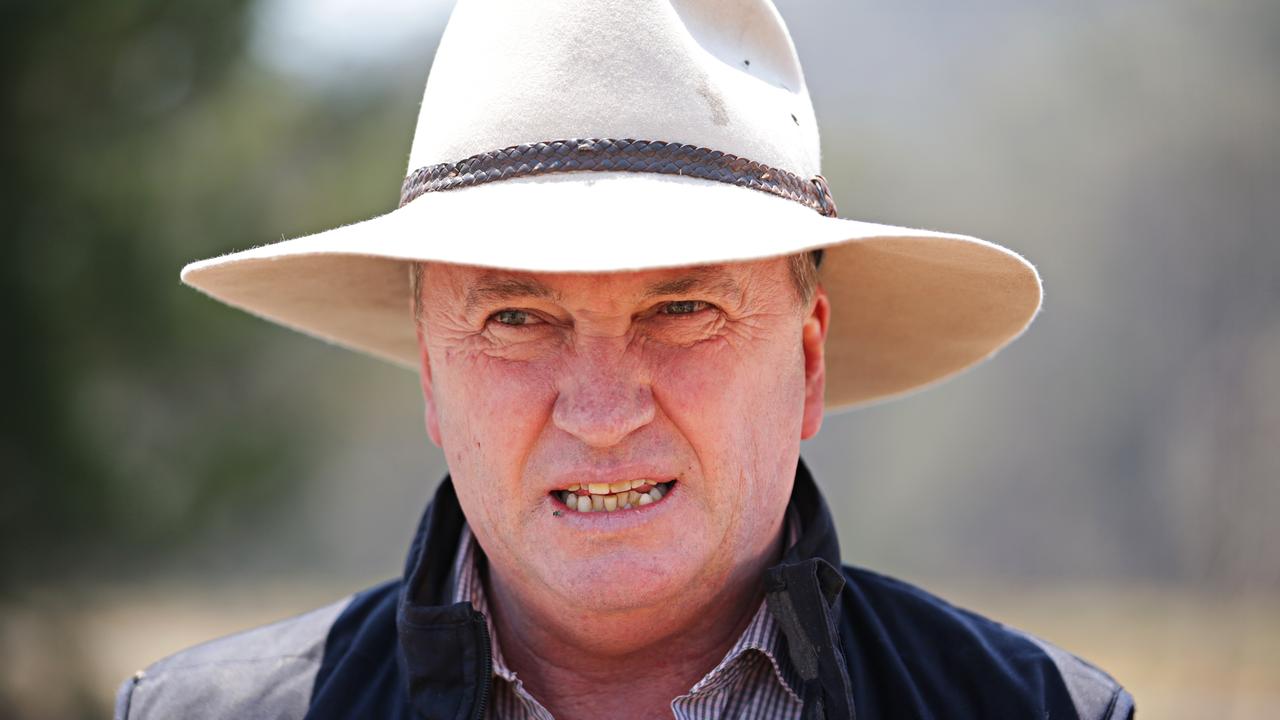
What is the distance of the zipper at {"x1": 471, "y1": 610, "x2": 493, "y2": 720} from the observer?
6.66 feet

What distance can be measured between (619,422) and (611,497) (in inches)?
5.9

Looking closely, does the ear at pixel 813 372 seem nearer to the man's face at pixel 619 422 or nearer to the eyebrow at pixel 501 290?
the man's face at pixel 619 422

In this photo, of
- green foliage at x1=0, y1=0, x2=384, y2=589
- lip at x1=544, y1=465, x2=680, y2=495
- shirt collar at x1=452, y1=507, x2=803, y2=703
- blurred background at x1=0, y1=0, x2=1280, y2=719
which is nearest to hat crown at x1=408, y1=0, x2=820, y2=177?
lip at x1=544, y1=465, x2=680, y2=495

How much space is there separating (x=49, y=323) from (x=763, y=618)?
7.46m

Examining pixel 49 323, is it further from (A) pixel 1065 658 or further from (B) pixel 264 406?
(A) pixel 1065 658

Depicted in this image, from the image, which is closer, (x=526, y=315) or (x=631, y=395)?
(x=631, y=395)

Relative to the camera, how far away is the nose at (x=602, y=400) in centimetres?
188

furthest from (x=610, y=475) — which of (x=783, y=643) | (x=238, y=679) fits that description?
(x=238, y=679)

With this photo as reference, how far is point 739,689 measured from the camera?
2102mm

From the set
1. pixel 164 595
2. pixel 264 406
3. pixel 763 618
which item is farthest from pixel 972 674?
pixel 164 595

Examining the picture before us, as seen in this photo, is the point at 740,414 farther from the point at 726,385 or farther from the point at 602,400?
the point at 602,400

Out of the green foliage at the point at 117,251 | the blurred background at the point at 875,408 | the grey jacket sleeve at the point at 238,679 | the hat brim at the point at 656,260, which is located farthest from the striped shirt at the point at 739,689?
the green foliage at the point at 117,251

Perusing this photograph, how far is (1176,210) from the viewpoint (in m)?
12.0

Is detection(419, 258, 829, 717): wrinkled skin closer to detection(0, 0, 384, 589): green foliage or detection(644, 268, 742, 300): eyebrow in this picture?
detection(644, 268, 742, 300): eyebrow
